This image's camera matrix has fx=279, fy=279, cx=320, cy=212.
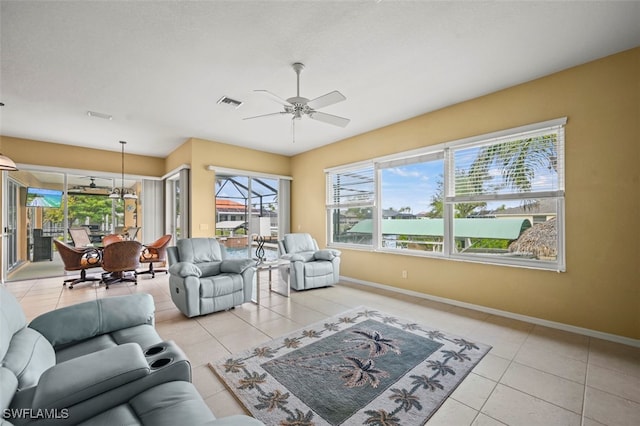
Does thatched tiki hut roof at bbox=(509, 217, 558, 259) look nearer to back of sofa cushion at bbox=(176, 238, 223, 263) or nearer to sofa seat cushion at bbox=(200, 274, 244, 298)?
sofa seat cushion at bbox=(200, 274, 244, 298)

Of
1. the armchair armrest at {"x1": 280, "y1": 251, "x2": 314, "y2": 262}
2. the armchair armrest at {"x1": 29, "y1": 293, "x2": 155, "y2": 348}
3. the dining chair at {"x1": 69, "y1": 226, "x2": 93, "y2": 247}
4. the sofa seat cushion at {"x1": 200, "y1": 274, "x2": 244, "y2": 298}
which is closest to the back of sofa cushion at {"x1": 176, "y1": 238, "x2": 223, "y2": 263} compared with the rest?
the sofa seat cushion at {"x1": 200, "y1": 274, "x2": 244, "y2": 298}

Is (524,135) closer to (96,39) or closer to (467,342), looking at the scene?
(467,342)

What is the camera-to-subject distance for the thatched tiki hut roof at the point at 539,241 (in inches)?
130

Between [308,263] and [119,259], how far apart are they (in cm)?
361

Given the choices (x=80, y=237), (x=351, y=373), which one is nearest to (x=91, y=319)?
(x=351, y=373)

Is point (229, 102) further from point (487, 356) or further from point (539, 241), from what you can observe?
point (539, 241)

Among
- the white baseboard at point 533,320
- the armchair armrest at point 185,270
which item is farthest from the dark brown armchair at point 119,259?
the white baseboard at point 533,320

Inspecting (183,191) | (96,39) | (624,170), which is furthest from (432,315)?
(183,191)

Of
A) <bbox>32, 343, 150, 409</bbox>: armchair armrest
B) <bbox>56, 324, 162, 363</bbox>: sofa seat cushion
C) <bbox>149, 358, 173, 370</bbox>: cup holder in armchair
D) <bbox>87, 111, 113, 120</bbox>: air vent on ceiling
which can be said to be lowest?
<bbox>56, 324, 162, 363</bbox>: sofa seat cushion

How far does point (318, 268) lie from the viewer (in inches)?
196

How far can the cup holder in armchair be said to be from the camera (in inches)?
54.8

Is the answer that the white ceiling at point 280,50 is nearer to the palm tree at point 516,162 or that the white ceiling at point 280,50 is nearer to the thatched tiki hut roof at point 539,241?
the palm tree at point 516,162

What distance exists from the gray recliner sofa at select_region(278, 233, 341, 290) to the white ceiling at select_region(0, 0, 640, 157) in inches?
97.9

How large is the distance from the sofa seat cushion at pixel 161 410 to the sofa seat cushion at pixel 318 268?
356cm
